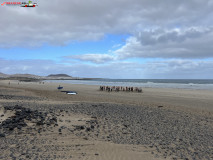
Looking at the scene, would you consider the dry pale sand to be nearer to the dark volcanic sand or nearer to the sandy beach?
the dark volcanic sand

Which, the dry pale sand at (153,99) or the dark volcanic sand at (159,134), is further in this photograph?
the dry pale sand at (153,99)

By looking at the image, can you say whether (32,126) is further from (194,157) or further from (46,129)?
(194,157)

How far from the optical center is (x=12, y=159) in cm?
470

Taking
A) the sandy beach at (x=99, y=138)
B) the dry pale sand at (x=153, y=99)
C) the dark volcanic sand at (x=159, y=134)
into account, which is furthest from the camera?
the dry pale sand at (x=153, y=99)

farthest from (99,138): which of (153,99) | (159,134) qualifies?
(153,99)

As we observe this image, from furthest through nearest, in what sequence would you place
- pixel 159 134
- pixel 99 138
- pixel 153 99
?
1. pixel 153 99
2. pixel 159 134
3. pixel 99 138

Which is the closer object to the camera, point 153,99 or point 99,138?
point 99,138

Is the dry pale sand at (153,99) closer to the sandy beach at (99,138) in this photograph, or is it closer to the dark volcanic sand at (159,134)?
the dark volcanic sand at (159,134)

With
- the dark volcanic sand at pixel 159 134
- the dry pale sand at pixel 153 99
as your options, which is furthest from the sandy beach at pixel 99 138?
the dry pale sand at pixel 153 99

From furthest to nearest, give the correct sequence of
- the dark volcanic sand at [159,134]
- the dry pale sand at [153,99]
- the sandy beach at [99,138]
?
1. the dry pale sand at [153,99]
2. the dark volcanic sand at [159,134]
3. the sandy beach at [99,138]

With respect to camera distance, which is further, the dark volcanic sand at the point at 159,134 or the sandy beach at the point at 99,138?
the dark volcanic sand at the point at 159,134

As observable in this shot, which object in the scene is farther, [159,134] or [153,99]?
[153,99]

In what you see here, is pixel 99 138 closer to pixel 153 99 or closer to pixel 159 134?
pixel 159 134

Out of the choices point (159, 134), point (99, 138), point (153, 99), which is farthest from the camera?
point (153, 99)
